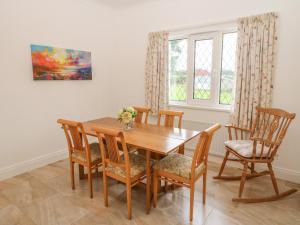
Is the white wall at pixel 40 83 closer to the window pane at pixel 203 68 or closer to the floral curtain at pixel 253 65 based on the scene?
the window pane at pixel 203 68

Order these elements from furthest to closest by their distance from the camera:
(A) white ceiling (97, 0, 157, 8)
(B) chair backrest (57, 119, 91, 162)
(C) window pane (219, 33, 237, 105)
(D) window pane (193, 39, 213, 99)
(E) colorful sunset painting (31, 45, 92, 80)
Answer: (A) white ceiling (97, 0, 157, 8) < (D) window pane (193, 39, 213, 99) < (C) window pane (219, 33, 237, 105) < (E) colorful sunset painting (31, 45, 92, 80) < (B) chair backrest (57, 119, 91, 162)

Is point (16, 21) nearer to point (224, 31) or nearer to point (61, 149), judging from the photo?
point (61, 149)

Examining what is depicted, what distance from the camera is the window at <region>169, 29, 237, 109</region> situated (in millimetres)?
3186

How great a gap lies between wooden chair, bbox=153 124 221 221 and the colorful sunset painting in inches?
90.6

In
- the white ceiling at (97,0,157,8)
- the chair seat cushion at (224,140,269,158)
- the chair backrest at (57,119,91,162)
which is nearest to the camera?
the chair backrest at (57,119,91,162)

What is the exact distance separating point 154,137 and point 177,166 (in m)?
0.40

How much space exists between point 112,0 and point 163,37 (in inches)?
48.0

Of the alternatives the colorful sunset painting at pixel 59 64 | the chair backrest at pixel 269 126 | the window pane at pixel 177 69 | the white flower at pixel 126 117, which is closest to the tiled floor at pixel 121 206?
the chair backrest at pixel 269 126

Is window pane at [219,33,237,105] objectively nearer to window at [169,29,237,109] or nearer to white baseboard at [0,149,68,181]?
window at [169,29,237,109]

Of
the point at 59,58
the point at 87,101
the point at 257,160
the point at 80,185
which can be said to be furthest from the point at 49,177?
the point at 257,160

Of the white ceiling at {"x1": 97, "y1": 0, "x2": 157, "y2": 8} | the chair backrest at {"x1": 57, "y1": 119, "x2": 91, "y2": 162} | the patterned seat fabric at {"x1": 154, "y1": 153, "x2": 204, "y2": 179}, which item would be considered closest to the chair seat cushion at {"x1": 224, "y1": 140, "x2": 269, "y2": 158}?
the patterned seat fabric at {"x1": 154, "y1": 153, "x2": 204, "y2": 179}

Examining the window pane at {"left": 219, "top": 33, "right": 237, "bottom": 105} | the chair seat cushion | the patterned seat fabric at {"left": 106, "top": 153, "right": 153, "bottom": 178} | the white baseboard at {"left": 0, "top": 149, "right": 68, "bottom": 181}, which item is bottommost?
the white baseboard at {"left": 0, "top": 149, "right": 68, "bottom": 181}

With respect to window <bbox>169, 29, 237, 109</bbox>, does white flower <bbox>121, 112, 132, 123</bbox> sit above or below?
below

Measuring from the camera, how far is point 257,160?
2.26m
